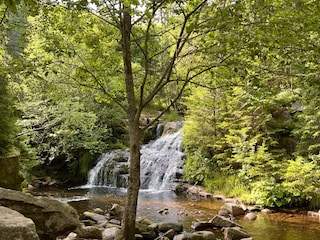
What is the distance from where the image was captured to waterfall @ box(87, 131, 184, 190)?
15.3 metres

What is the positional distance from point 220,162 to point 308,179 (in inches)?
157

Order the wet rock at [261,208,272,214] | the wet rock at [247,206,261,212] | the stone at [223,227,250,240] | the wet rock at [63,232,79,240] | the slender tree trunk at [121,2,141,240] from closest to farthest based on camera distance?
the slender tree trunk at [121,2,141,240], the wet rock at [63,232,79,240], the stone at [223,227,250,240], the wet rock at [261,208,272,214], the wet rock at [247,206,261,212]

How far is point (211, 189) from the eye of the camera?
13.2 meters

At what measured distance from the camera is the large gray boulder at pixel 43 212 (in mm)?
5055

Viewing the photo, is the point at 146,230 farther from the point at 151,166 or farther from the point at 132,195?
the point at 151,166

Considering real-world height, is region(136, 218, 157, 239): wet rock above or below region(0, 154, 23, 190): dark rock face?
below

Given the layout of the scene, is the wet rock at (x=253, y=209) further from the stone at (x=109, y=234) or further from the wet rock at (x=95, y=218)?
the stone at (x=109, y=234)

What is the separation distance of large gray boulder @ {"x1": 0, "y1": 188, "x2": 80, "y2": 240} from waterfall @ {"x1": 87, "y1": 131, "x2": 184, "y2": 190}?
953 centimetres

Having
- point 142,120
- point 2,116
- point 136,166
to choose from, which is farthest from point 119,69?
point 142,120

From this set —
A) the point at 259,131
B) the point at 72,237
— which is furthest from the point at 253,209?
the point at 72,237

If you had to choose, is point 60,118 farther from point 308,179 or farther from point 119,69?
point 308,179

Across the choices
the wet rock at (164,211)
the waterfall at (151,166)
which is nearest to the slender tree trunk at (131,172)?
the wet rock at (164,211)

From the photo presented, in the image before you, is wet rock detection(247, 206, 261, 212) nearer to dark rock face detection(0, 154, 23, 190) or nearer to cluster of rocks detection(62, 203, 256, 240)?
cluster of rocks detection(62, 203, 256, 240)

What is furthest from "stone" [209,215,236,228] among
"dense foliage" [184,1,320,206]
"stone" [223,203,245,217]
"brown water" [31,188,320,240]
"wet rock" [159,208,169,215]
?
"dense foliage" [184,1,320,206]
